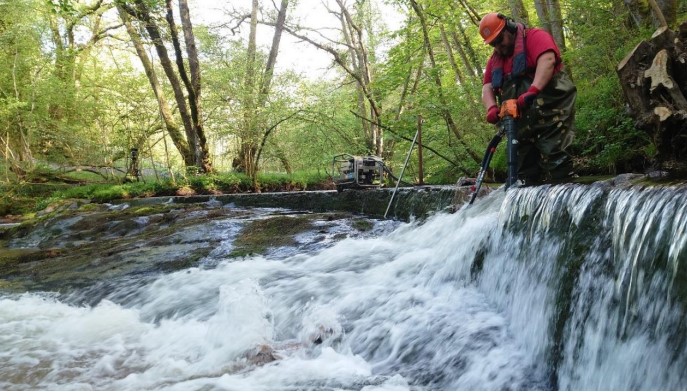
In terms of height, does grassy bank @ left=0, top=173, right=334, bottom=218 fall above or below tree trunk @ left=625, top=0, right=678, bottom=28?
below

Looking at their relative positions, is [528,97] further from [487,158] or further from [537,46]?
[487,158]

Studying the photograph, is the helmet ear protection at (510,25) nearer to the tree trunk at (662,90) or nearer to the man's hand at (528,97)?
the man's hand at (528,97)

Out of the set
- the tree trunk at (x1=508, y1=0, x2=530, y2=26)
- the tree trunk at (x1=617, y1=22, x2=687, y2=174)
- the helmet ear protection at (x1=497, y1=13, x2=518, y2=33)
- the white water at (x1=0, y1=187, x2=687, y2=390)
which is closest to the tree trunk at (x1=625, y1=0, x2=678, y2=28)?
the tree trunk at (x1=617, y1=22, x2=687, y2=174)

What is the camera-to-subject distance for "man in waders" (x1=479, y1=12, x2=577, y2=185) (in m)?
4.43

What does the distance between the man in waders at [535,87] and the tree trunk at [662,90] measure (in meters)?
0.58

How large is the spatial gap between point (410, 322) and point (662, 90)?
9.39 ft

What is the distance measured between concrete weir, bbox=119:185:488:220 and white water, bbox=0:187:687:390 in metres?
2.10

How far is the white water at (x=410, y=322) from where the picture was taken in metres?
2.19

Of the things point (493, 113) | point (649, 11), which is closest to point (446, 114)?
point (649, 11)

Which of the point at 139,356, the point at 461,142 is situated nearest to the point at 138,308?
the point at 139,356

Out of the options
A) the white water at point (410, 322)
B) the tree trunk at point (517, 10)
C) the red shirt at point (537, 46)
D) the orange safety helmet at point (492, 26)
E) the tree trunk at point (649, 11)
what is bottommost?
the white water at point (410, 322)

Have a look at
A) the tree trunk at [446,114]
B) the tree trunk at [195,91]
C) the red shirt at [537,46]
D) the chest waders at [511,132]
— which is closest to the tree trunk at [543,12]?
the tree trunk at [446,114]

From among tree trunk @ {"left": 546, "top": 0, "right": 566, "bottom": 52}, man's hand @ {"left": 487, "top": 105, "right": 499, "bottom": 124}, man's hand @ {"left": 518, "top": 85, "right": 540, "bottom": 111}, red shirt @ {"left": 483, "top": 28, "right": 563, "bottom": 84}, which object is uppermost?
tree trunk @ {"left": 546, "top": 0, "right": 566, "bottom": 52}

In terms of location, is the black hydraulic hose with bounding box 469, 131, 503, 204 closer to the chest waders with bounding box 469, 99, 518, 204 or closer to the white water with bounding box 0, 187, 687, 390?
the chest waders with bounding box 469, 99, 518, 204
